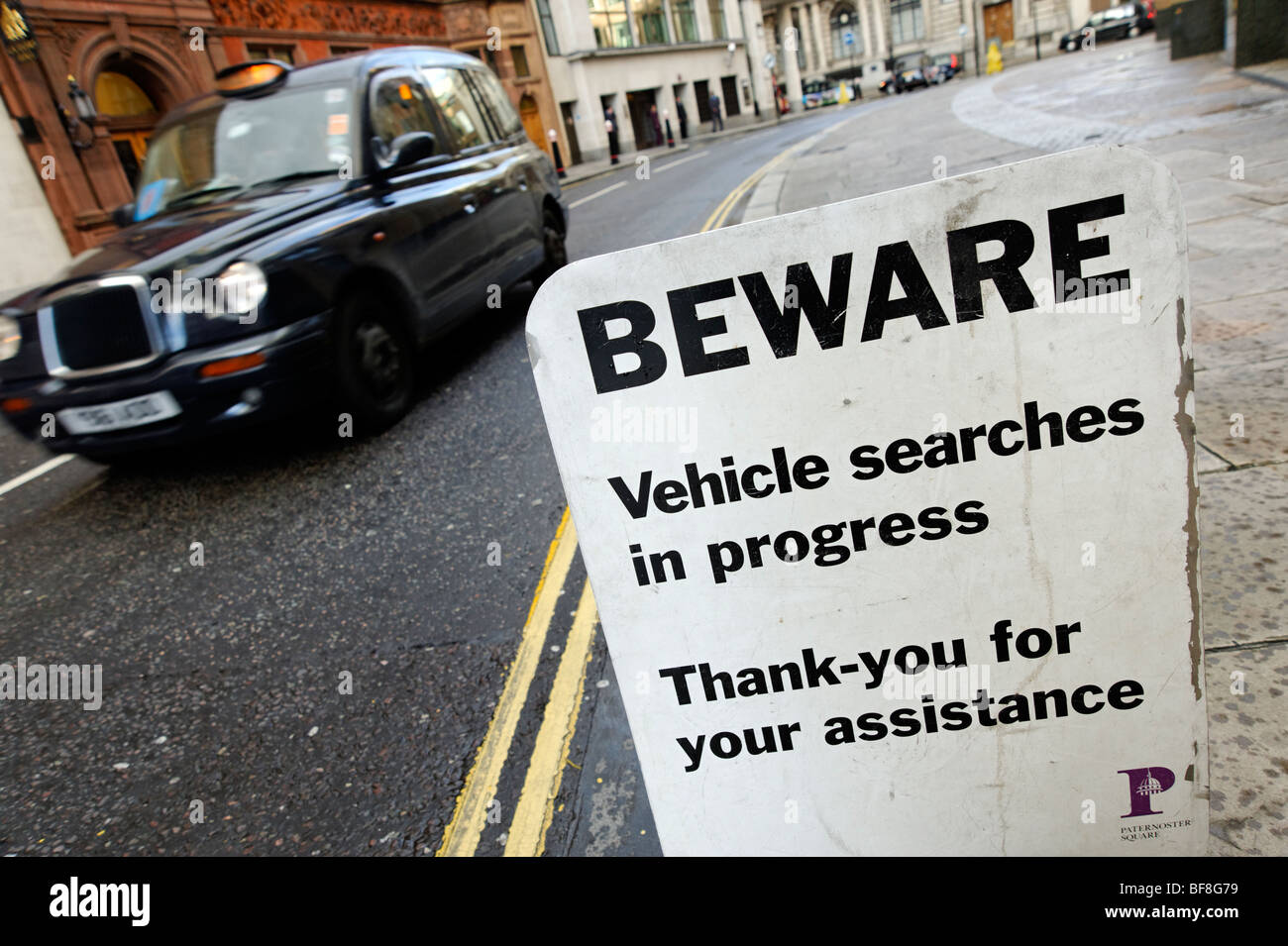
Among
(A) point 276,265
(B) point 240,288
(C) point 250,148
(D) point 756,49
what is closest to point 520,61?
(D) point 756,49

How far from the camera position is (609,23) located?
3900cm

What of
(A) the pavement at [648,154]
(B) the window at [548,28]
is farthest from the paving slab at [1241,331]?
(B) the window at [548,28]

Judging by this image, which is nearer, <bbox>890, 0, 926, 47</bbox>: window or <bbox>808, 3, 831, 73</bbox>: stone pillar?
<bbox>890, 0, 926, 47</bbox>: window

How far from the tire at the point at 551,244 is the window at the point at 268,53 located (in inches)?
732

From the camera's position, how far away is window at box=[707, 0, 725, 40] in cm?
4786

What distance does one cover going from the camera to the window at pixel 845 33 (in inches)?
2424

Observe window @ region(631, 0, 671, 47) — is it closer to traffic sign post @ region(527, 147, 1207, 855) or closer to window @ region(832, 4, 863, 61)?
window @ region(832, 4, 863, 61)

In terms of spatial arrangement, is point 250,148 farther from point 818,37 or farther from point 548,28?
point 818,37

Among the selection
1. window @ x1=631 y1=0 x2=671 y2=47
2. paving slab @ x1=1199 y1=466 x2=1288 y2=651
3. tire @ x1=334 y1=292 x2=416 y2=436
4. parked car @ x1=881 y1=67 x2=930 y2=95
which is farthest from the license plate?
parked car @ x1=881 y1=67 x2=930 y2=95

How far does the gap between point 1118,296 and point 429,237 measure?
4765mm

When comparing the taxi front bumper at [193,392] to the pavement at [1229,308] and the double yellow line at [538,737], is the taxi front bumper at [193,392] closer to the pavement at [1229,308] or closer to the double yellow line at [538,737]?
the double yellow line at [538,737]

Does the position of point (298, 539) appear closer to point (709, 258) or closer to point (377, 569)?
point (377, 569)

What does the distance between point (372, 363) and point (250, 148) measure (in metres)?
1.77

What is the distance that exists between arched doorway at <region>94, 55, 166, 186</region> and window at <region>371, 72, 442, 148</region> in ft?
50.1
